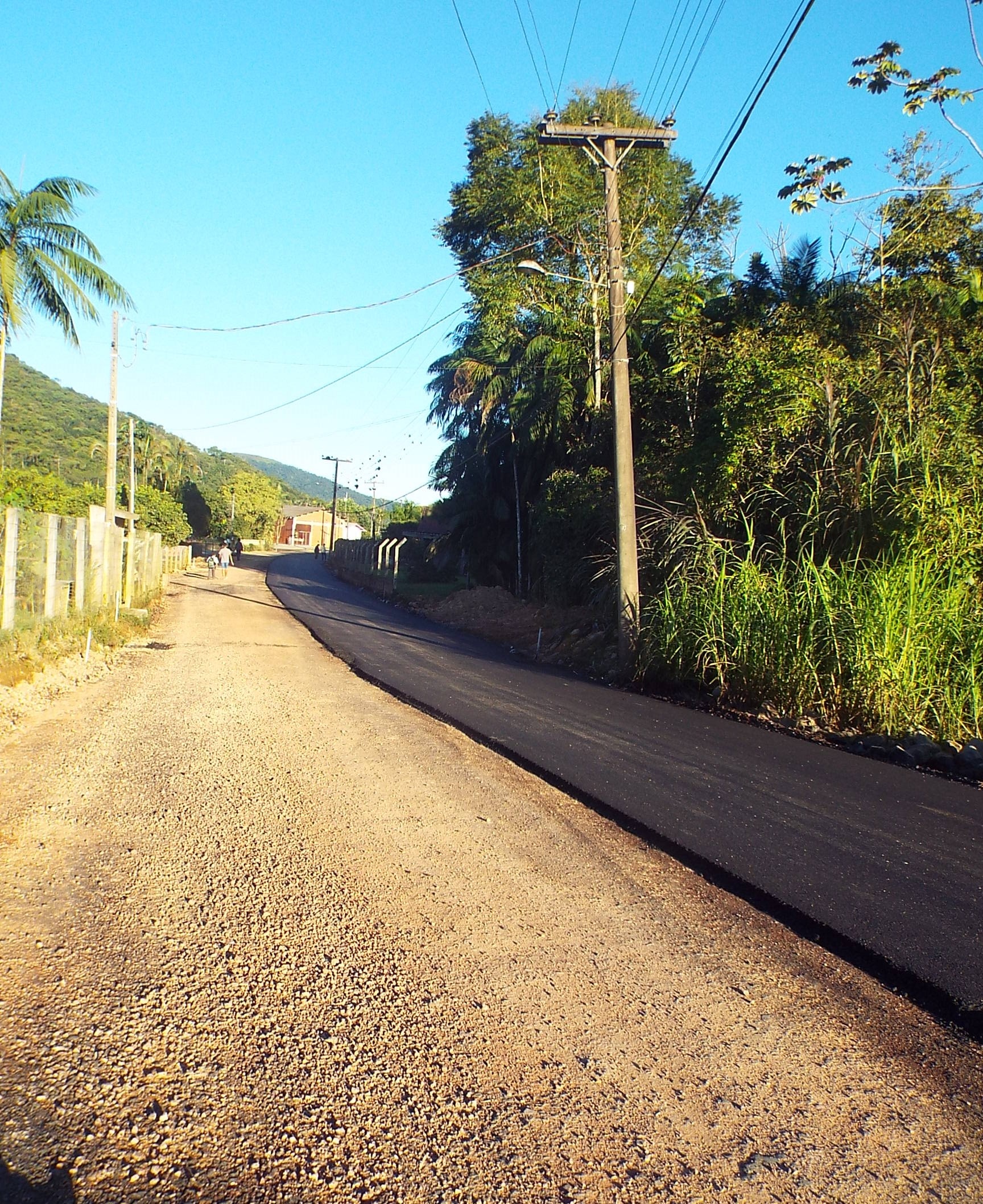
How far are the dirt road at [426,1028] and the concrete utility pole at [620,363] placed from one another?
798cm

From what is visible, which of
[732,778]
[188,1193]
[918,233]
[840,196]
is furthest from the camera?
[918,233]

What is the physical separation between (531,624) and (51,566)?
38.6ft

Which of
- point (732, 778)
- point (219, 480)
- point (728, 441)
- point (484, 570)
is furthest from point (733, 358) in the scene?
point (219, 480)

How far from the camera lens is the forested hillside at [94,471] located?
34.1 m

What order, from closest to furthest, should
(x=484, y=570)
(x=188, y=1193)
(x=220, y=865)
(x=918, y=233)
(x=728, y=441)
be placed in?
(x=188, y=1193) < (x=220, y=865) < (x=728, y=441) < (x=918, y=233) < (x=484, y=570)

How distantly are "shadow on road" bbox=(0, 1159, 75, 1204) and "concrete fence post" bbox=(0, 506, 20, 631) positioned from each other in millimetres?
10658

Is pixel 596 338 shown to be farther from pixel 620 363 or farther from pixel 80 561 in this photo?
pixel 80 561

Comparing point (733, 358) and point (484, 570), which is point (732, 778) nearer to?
point (733, 358)

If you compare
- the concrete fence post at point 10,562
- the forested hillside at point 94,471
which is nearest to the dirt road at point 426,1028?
the concrete fence post at point 10,562

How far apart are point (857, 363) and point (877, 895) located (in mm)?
11834

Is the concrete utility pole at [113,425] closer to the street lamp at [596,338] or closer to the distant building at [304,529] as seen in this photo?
the street lamp at [596,338]

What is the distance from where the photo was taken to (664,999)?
12.4ft

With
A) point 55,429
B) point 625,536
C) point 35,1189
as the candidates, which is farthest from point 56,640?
point 55,429

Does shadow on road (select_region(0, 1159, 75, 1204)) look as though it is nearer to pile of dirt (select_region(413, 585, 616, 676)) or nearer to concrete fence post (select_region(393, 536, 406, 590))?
pile of dirt (select_region(413, 585, 616, 676))
